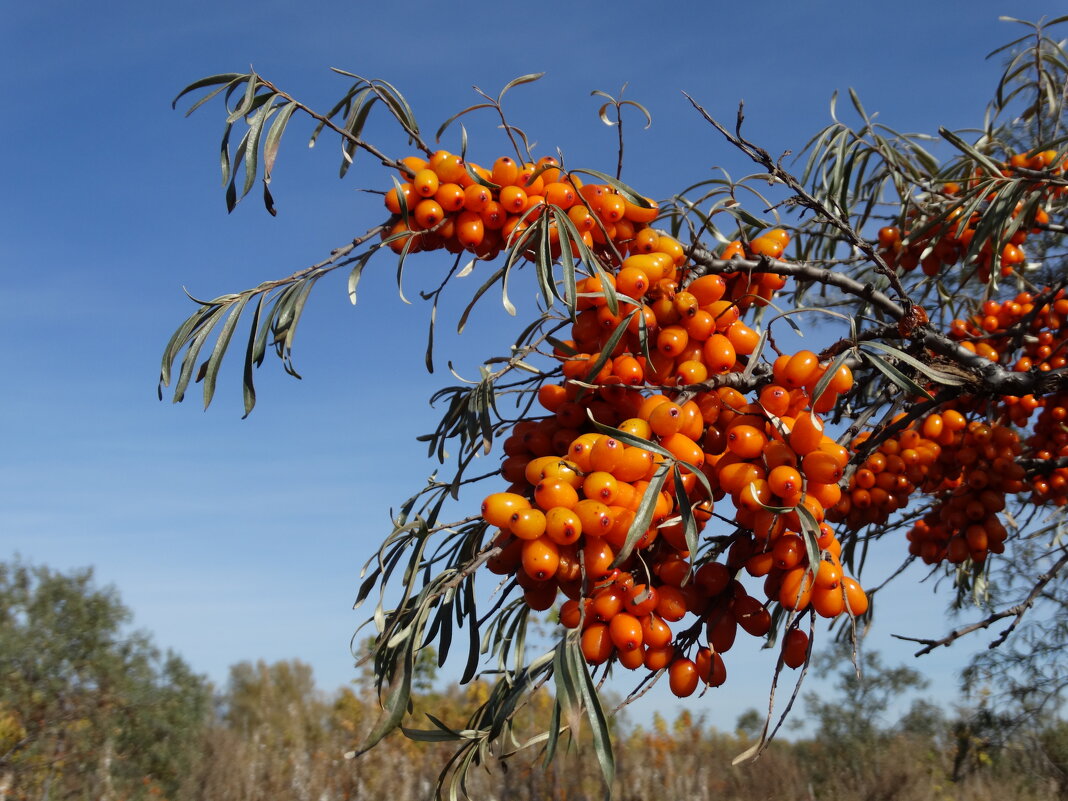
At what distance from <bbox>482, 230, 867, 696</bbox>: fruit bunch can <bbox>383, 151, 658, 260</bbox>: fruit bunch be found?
0.43ft

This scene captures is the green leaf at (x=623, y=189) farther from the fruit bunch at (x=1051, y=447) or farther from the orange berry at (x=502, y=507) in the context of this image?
the fruit bunch at (x=1051, y=447)

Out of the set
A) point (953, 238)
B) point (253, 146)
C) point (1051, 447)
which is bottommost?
point (1051, 447)

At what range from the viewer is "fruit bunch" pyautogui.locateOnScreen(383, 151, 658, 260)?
1.48 metres

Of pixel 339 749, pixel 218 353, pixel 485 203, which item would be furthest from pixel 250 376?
pixel 339 749

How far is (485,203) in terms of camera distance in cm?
149

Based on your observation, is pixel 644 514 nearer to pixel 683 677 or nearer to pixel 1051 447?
pixel 683 677

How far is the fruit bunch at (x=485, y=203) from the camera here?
148 centimetres

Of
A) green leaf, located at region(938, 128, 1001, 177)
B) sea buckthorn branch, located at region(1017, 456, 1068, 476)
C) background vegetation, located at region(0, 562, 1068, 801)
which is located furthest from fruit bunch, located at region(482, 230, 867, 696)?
background vegetation, located at region(0, 562, 1068, 801)

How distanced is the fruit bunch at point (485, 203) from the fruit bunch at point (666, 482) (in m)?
0.13

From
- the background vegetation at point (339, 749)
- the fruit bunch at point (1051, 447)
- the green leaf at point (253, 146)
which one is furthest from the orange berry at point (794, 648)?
the background vegetation at point (339, 749)

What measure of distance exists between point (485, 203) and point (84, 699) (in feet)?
18.9

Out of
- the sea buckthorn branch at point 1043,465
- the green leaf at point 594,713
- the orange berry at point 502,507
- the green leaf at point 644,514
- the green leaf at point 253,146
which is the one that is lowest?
the green leaf at point 594,713

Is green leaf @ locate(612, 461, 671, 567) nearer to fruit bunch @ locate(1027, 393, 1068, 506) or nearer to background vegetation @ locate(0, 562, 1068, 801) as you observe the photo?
fruit bunch @ locate(1027, 393, 1068, 506)

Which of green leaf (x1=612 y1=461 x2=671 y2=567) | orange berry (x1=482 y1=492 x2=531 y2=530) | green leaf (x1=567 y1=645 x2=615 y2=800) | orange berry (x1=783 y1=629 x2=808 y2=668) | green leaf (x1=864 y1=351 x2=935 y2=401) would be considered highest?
green leaf (x1=864 y1=351 x2=935 y2=401)
